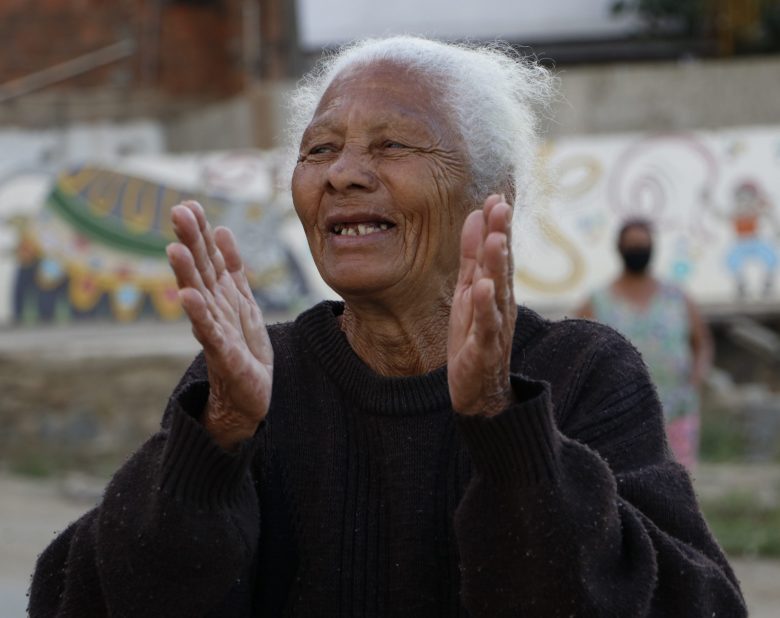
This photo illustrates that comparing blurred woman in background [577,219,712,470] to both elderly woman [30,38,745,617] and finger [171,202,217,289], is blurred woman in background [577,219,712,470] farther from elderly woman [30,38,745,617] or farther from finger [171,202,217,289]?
finger [171,202,217,289]

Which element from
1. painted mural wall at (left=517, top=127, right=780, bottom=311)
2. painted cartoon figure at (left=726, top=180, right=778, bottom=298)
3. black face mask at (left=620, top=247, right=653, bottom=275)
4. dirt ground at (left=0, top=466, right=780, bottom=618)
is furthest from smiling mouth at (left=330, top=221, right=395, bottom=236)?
painted cartoon figure at (left=726, top=180, right=778, bottom=298)

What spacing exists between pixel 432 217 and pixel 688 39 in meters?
16.8

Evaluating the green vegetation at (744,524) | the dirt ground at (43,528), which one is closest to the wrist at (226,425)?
the dirt ground at (43,528)

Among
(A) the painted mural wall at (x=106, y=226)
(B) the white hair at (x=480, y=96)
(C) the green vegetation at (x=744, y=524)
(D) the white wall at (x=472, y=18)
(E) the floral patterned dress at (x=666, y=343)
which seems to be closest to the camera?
(B) the white hair at (x=480, y=96)

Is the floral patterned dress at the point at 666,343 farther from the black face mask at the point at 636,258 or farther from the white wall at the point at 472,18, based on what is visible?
the white wall at the point at 472,18

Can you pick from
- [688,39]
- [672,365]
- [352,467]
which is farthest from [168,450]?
[688,39]

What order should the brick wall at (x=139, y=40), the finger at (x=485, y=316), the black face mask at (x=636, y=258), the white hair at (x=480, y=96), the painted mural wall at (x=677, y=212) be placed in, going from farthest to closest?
the brick wall at (x=139, y=40) < the painted mural wall at (x=677, y=212) < the black face mask at (x=636, y=258) < the white hair at (x=480, y=96) < the finger at (x=485, y=316)

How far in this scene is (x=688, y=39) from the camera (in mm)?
18375

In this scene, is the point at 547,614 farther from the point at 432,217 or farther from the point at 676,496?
the point at 432,217

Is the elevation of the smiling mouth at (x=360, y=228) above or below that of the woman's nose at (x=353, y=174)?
below

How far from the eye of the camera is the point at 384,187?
2.35 meters

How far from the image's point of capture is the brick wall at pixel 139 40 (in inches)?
782

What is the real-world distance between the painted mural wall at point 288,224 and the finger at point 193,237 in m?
11.2

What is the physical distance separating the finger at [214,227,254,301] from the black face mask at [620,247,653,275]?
4961 mm
